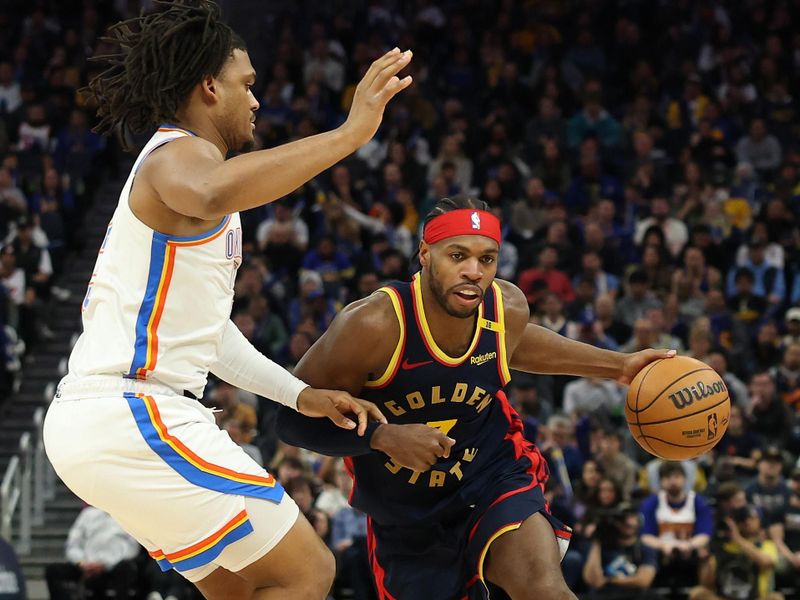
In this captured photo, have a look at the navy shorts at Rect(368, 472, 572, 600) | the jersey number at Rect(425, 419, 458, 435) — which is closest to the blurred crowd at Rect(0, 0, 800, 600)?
the navy shorts at Rect(368, 472, 572, 600)

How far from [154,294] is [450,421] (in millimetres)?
1544

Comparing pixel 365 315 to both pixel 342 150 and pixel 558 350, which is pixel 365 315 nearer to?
pixel 558 350

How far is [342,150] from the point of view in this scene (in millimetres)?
3447

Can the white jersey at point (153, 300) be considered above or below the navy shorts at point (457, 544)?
above

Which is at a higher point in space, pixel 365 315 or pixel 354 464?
pixel 365 315

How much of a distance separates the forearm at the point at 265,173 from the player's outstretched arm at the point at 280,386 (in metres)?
0.84

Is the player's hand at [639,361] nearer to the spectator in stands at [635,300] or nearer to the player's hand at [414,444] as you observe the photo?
the player's hand at [414,444]

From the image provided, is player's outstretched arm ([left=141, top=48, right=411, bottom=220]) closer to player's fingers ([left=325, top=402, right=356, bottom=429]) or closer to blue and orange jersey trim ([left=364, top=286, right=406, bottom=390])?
player's fingers ([left=325, top=402, right=356, bottom=429])

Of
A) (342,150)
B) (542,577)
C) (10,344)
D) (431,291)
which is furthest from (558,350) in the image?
(10,344)

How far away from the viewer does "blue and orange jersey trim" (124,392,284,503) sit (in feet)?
11.6

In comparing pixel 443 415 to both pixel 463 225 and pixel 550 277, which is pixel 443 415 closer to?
pixel 463 225

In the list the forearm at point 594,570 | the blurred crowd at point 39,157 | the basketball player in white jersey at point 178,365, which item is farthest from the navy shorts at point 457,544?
the blurred crowd at point 39,157

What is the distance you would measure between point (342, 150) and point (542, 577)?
5.86 feet

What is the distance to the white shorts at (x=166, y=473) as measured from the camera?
11.7ft
